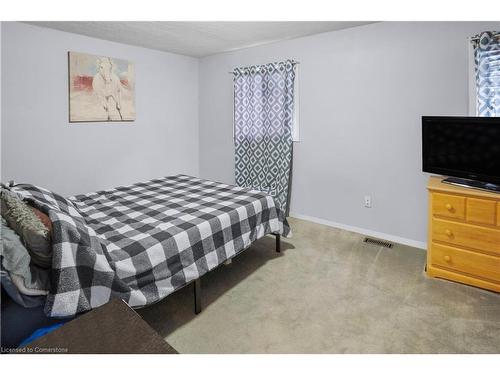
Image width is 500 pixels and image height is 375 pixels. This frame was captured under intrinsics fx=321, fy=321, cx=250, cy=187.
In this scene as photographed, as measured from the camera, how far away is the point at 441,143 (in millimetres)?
2691

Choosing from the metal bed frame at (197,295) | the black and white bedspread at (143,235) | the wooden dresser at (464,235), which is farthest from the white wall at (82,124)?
the wooden dresser at (464,235)

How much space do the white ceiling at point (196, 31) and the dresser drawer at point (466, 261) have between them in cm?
232

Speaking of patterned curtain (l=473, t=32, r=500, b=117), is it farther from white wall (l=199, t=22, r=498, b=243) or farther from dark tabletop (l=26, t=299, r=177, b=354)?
dark tabletop (l=26, t=299, r=177, b=354)

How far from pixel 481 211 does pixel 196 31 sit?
313 centimetres

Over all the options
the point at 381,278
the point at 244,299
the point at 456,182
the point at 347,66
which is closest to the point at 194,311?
the point at 244,299

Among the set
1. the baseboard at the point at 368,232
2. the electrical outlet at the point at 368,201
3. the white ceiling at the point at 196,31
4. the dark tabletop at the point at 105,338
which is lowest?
the baseboard at the point at 368,232

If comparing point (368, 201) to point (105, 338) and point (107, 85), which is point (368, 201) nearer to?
point (105, 338)

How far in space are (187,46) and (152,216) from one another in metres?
2.68

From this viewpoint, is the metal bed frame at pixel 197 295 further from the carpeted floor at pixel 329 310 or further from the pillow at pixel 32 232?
the pillow at pixel 32 232

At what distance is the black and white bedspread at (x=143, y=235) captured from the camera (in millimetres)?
1552

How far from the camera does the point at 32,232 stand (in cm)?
147

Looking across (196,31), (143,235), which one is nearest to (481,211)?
(143,235)

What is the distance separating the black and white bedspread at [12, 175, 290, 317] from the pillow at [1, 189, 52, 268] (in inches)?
1.7
